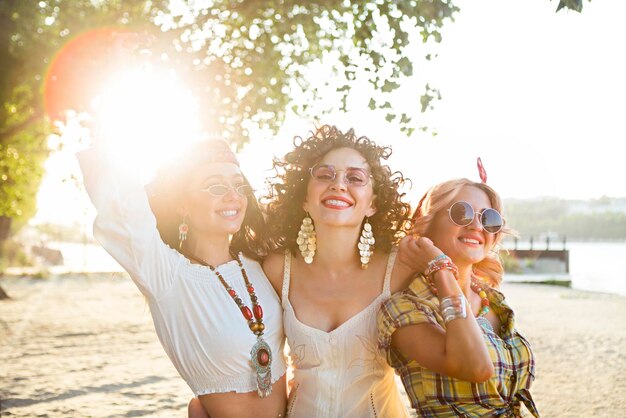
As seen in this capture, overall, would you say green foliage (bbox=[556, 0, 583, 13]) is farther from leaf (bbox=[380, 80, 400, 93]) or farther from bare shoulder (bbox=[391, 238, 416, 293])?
leaf (bbox=[380, 80, 400, 93])

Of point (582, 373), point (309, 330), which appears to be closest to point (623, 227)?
point (582, 373)

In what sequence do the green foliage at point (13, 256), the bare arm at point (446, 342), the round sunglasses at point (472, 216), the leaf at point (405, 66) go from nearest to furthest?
the bare arm at point (446, 342), the round sunglasses at point (472, 216), the leaf at point (405, 66), the green foliage at point (13, 256)

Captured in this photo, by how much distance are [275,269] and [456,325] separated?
1317 millimetres

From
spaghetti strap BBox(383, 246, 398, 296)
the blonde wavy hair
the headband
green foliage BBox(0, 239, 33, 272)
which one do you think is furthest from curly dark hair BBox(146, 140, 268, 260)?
green foliage BBox(0, 239, 33, 272)

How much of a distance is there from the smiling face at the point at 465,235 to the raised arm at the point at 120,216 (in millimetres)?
1523

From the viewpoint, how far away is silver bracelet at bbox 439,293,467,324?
9.89 ft

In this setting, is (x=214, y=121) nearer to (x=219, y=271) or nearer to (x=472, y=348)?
(x=219, y=271)

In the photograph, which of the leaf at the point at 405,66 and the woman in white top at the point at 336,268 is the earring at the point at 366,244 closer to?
the woman in white top at the point at 336,268

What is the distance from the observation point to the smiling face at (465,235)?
3.38m

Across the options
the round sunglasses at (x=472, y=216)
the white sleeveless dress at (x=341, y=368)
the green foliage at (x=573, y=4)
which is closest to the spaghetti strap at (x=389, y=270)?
the white sleeveless dress at (x=341, y=368)

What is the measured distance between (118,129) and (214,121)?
6464mm

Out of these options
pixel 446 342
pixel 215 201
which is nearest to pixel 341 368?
pixel 446 342

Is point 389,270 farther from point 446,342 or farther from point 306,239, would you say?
point 446,342

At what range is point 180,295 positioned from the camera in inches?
135
